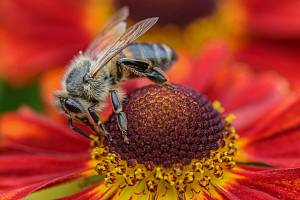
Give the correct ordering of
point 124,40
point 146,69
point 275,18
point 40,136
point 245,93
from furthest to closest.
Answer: point 275,18, point 245,93, point 40,136, point 146,69, point 124,40

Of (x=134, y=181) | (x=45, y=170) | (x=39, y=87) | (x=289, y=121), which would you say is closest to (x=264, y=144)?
(x=289, y=121)

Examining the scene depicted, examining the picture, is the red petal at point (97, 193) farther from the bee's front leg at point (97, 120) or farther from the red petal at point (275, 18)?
the red petal at point (275, 18)

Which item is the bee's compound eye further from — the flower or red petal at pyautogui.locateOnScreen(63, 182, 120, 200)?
red petal at pyautogui.locateOnScreen(63, 182, 120, 200)

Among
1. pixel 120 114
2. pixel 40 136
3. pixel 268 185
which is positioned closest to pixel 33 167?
pixel 40 136

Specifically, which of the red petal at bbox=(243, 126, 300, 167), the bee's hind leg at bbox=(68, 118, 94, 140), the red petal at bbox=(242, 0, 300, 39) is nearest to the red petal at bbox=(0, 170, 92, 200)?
the bee's hind leg at bbox=(68, 118, 94, 140)

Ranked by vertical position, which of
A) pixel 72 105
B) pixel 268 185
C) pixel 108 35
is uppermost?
pixel 108 35

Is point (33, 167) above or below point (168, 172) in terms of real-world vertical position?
above

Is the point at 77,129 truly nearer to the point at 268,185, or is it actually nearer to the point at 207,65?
the point at 268,185
